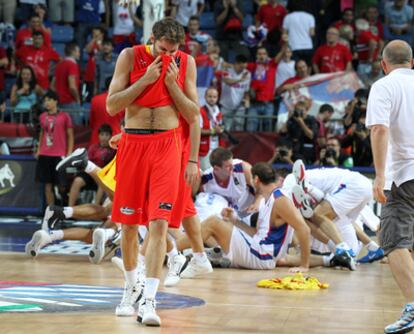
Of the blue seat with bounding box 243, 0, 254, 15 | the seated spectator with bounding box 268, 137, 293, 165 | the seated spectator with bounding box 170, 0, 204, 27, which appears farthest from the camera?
the blue seat with bounding box 243, 0, 254, 15

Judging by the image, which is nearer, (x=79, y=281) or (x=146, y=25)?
(x=79, y=281)

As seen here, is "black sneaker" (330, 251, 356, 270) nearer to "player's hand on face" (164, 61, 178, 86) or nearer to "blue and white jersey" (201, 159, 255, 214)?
"blue and white jersey" (201, 159, 255, 214)

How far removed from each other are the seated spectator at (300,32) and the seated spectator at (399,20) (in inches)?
66.7

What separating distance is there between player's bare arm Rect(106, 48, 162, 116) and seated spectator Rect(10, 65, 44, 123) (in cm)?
1053

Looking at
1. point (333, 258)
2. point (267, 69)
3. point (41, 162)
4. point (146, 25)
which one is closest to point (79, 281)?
point (333, 258)

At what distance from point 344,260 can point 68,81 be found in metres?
8.41

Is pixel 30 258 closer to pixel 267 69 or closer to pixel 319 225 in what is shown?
pixel 319 225

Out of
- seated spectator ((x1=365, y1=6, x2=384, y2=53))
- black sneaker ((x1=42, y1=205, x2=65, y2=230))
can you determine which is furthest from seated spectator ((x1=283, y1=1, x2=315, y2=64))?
black sneaker ((x1=42, y1=205, x2=65, y2=230))

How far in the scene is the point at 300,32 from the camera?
19500 millimetres

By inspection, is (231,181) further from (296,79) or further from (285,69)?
(285,69)

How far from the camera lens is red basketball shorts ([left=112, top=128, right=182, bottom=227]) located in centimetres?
764

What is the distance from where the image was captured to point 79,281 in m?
9.88

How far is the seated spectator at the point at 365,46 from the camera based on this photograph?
18.9 m

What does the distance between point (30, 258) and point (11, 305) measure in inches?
153
